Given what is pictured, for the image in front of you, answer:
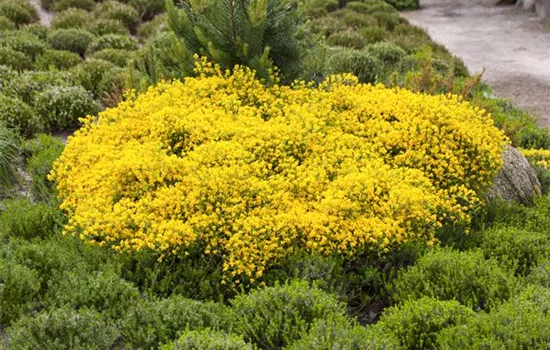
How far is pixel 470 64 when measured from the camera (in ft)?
64.6

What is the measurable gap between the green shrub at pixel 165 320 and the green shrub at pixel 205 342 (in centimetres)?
22

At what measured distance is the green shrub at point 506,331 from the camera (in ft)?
16.0

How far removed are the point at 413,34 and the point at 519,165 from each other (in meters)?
14.0

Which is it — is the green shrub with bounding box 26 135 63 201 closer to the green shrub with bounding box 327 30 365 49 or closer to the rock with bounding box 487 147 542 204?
the rock with bounding box 487 147 542 204

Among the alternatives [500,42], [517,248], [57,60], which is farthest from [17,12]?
[517,248]

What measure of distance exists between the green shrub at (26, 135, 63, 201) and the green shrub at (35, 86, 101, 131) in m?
1.41

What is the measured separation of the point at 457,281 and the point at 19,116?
26.3ft

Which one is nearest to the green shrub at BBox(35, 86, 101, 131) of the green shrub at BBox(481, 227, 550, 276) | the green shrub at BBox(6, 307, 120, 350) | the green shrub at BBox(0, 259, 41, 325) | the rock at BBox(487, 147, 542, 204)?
the green shrub at BBox(0, 259, 41, 325)

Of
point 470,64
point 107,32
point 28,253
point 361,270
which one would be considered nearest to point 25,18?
point 107,32

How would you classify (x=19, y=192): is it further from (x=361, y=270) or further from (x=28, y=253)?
(x=361, y=270)

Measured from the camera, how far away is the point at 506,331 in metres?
4.99

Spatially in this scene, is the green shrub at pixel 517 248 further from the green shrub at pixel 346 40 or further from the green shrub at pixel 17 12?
the green shrub at pixel 17 12

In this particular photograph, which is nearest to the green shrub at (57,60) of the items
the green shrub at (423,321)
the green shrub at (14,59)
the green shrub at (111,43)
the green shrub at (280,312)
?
the green shrub at (14,59)

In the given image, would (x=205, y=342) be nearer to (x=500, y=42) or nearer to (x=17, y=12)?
(x=17, y=12)
